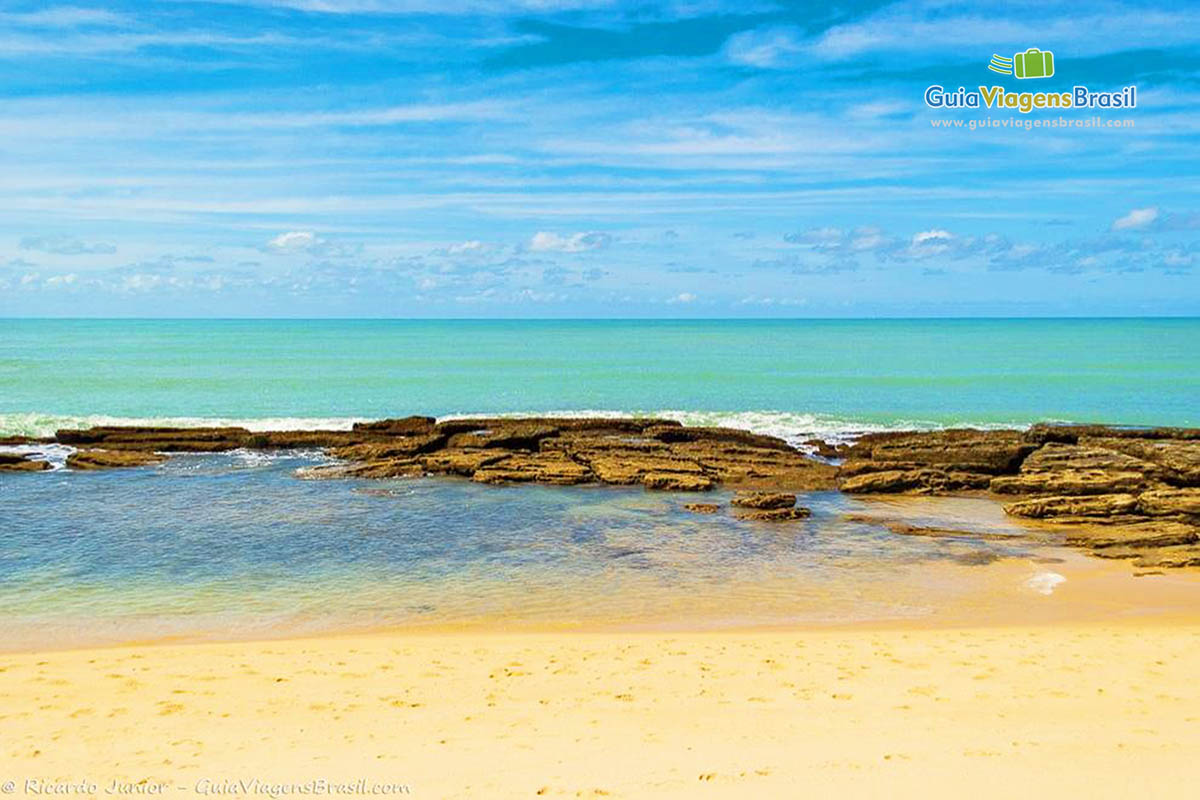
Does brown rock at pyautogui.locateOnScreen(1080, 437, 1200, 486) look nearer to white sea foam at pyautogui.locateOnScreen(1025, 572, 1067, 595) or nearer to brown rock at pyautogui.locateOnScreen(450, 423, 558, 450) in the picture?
white sea foam at pyautogui.locateOnScreen(1025, 572, 1067, 595)

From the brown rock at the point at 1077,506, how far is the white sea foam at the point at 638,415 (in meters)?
10.9

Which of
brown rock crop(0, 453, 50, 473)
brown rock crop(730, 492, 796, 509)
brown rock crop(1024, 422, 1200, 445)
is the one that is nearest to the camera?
brown rock crop(730, 492, 796, 509)

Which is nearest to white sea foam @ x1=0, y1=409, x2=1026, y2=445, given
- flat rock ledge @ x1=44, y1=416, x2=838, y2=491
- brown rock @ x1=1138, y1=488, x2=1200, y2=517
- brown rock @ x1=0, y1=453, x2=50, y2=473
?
flat rock ledge @ x1=44, y1=416, x2=838, y2=491

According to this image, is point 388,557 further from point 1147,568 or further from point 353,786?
point 1147,568

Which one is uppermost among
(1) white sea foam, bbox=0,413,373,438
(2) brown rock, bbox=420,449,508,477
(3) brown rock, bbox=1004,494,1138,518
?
(1) white sea foam, bbox=0,413,373,438

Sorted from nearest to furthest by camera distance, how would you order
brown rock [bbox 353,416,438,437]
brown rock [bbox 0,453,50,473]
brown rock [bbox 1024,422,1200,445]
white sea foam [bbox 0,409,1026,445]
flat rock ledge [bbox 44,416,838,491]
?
flat rock ledge [bbox 44,416,838,491], brown rock [bbox 0,453,50,473], brown rock [bbox 1024,422,1200,445], brown rock [bbox 353,416,438,437], white sea foam [bbox 0,409,1026,445]

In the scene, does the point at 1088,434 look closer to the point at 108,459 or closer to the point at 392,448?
the point at 392,448

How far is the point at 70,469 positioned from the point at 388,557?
13.6 m

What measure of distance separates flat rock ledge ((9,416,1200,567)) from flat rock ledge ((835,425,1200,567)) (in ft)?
0.12

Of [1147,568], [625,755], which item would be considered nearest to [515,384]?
[1147,568]

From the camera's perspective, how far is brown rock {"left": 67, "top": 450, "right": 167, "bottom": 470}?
2453 centimetres

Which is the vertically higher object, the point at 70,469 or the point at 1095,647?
the point at 70,469

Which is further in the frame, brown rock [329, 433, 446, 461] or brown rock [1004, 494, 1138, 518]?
brown rock [329, 433, 446, 461]

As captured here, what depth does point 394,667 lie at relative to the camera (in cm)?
1036
